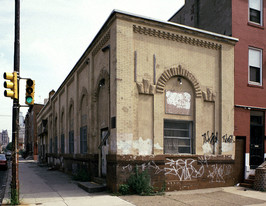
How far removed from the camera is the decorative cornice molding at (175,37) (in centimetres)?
1219

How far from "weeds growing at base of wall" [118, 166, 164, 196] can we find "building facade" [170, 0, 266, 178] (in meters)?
5.60

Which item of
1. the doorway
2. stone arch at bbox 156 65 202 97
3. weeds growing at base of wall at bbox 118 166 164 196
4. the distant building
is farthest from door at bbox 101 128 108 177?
the distant building

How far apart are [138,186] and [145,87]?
13.0 feet

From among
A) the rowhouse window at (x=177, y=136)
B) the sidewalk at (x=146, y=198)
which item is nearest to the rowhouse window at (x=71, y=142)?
the sidewalk at (x=146, y=198)

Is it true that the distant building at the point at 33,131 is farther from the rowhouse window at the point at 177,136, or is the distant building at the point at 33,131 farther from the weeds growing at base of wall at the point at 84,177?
the rowhouse window at the point at 177,136

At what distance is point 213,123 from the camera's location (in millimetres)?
13602

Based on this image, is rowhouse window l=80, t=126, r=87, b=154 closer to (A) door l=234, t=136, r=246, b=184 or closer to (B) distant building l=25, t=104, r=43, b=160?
(A) door l=234, t=136, r=246, b=184

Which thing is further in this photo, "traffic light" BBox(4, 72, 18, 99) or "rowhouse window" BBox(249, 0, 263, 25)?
"rowhouse window" BBox(249, 0, 263, 25)

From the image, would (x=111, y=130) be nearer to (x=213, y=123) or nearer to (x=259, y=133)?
(x=213, y=123)

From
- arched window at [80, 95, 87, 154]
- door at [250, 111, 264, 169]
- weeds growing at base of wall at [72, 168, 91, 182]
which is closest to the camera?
weeds growing at base of wall at [72, 168, 91, 182]

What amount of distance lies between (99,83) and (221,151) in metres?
6.69

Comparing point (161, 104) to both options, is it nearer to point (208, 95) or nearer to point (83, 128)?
point (208, 95)

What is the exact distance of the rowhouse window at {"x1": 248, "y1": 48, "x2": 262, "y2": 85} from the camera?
1505cm

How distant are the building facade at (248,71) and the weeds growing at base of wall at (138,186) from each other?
5.60m
